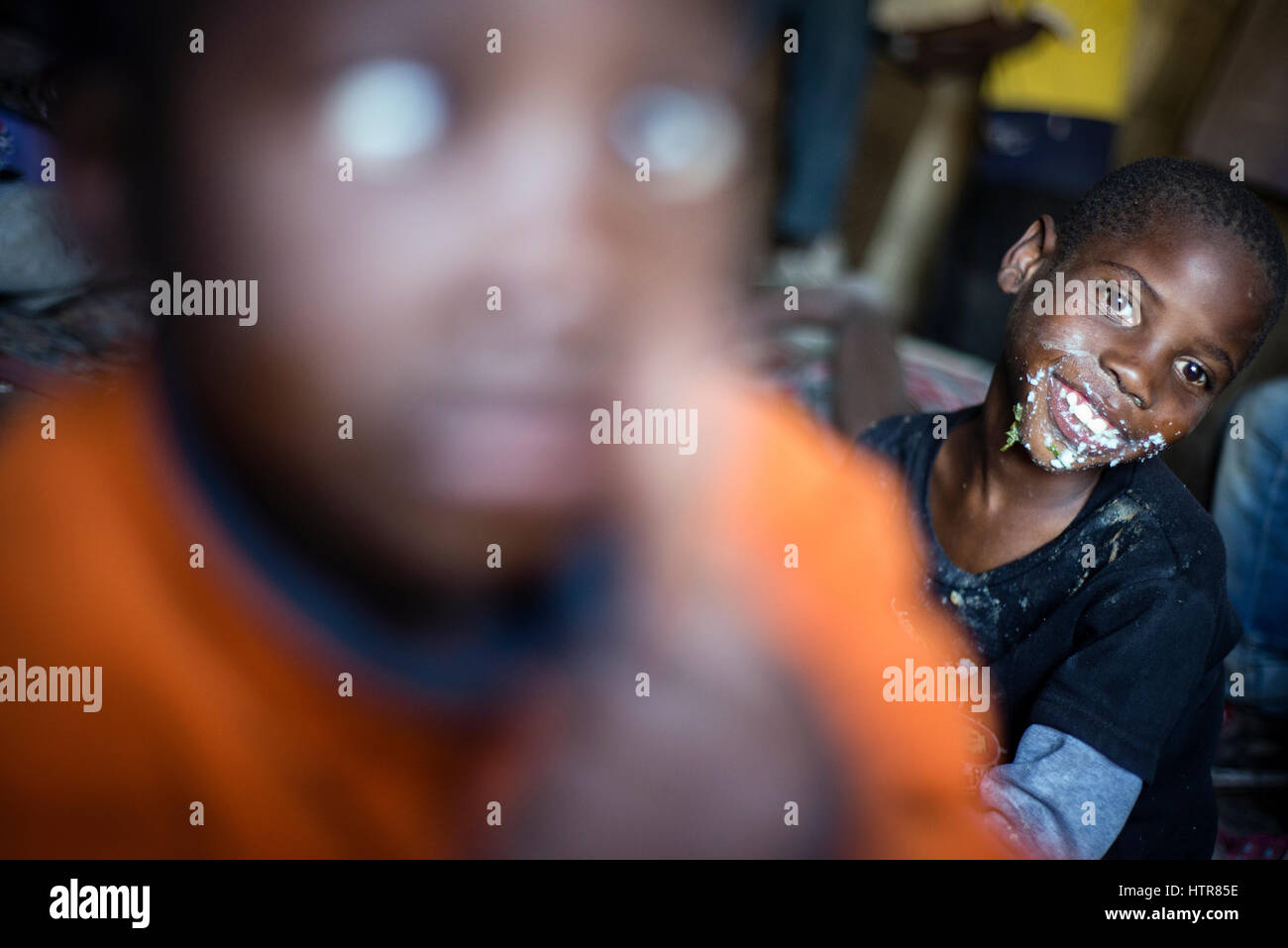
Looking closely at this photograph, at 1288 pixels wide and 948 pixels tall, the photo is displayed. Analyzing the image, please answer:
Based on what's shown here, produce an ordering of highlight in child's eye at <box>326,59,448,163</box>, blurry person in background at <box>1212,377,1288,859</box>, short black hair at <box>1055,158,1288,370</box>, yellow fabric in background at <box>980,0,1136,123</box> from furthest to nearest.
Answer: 1. yellow fabric in background at <box>980,0,1136,123</box>
2. blurry person in background at <box>1212,377,1288,859</box>
3. highlight in child's eye at <box>326,59,448,163</box>
4. short black hair at <box>1055,158,1288,370</box>

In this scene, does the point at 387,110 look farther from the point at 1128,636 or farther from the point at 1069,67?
the point at 1069,67

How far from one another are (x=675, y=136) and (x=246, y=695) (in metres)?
0.53

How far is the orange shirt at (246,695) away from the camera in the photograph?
21.8 inches

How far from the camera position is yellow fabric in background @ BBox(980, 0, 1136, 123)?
53.6 inches

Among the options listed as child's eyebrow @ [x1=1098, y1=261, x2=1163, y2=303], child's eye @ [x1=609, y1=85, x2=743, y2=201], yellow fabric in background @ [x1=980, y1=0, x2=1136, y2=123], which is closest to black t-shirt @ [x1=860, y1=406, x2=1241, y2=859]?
child's eyebrow @ [x1=1098, y1=261, x2=1163, y2=303]

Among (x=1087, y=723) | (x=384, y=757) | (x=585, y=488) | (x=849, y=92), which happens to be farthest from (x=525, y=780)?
(x=849, y=92)

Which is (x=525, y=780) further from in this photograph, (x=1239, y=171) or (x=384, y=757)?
(x=1239, y=171)

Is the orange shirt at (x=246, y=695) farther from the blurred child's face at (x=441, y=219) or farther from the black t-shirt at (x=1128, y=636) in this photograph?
the blurred child's face at (x=441, y=219)

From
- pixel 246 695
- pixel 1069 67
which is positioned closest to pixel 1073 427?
pixel 246 695

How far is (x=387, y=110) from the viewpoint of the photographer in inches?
21.3

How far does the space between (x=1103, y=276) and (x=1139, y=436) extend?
0.26 ft

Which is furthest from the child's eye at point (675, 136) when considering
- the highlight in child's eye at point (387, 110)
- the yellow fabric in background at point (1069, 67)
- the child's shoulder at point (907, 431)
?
the yellow fabric in background at point (1069, 67)

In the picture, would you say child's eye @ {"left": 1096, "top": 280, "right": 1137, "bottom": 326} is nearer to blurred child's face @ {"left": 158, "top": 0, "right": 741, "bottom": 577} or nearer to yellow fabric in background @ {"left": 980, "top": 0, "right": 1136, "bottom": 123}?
blurred child's face @ {"left": 158, "top": 0, "right": 741, "bottom": 577}
